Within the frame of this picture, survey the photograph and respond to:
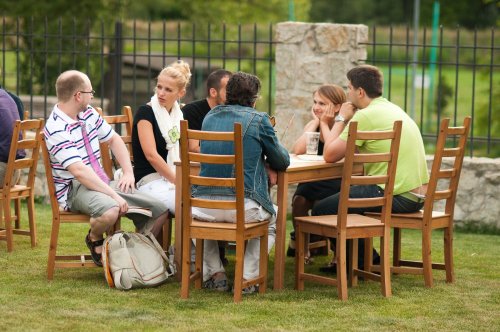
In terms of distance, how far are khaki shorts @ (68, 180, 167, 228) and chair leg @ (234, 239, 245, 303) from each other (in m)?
0.89

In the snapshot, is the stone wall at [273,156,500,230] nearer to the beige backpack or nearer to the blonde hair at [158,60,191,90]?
the blonde hair at [158,60,191,90]

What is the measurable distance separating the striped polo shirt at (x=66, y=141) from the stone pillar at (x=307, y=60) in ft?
11.0

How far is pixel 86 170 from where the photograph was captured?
6.70 metres

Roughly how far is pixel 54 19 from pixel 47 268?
11525 mm

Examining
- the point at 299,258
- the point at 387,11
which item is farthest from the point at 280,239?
the point at 387,11

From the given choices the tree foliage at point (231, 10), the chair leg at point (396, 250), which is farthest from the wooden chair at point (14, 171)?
the tree foliage at point (231, 10)

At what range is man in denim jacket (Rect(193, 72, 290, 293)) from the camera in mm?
6367

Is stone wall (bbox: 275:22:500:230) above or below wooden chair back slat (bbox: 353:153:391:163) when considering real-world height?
above

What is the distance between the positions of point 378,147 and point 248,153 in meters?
0.94

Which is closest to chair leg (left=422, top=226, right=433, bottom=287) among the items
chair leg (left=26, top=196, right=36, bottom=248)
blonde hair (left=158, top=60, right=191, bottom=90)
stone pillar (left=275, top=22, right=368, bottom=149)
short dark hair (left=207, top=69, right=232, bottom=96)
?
short dark hair (left=207, top=69, right=232, bottom=96)

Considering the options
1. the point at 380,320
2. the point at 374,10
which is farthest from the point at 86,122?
the point at 374,10

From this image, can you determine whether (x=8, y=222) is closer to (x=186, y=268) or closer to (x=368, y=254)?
(x=186, y=268)

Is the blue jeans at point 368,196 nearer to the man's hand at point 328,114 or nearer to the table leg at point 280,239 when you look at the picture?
the table leg at point 280,239

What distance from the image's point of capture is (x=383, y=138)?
6422 millimetres
